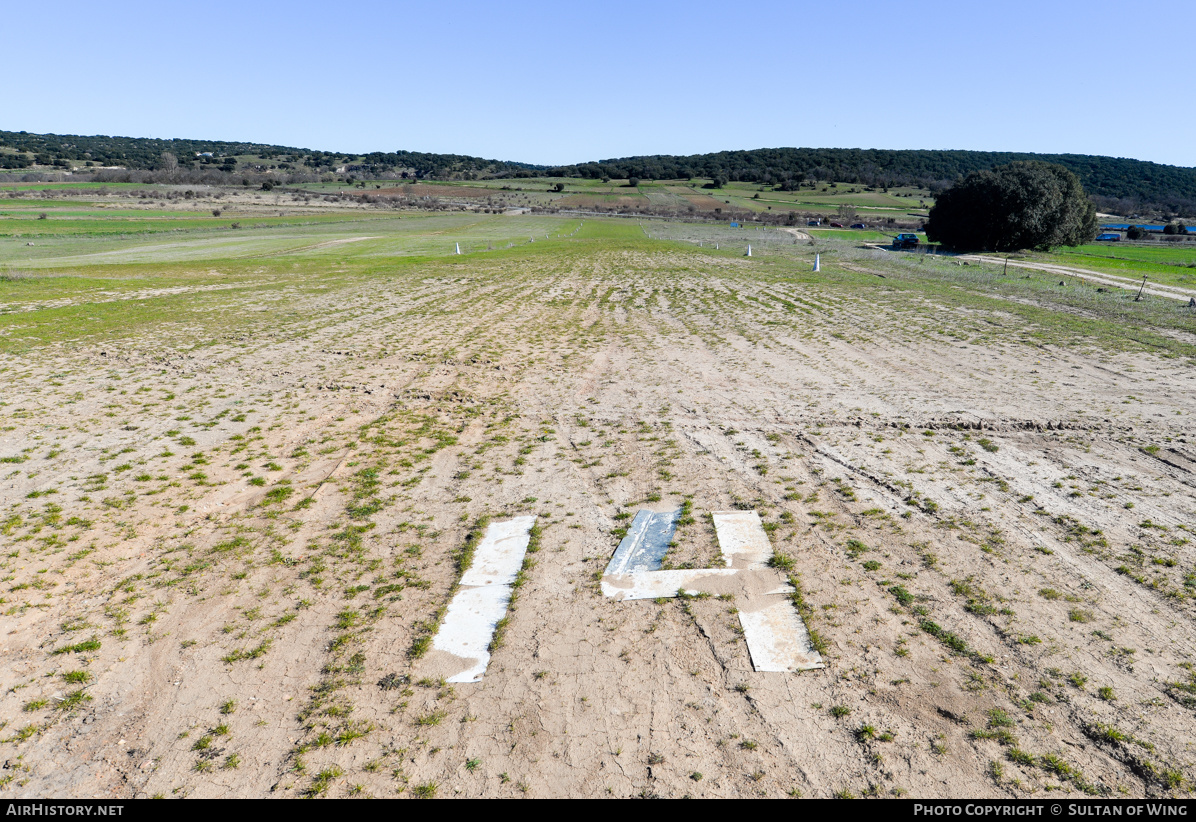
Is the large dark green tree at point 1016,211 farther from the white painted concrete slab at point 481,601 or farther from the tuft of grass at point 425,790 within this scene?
the tuft of grass at point 425,790

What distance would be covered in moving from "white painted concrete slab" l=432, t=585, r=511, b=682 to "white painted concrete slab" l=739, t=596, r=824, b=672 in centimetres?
254

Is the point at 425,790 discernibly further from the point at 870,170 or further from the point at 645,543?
the point at 870,170

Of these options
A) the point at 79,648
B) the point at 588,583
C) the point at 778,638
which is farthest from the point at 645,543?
the point at 79,648

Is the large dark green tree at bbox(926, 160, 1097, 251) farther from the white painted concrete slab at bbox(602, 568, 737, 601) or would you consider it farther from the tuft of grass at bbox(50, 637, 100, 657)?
the tuft of grass at bbox(50, 637, 100, 657)

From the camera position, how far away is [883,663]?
5.66m

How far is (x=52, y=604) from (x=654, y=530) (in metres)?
6.76

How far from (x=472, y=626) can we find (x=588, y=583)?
1.41 meters

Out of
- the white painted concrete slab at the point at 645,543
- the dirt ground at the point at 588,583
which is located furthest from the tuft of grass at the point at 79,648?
the white painted concrete slab at the point at 645,543

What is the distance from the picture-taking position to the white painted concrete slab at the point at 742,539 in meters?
7.33

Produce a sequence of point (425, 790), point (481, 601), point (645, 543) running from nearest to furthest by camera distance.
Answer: point (425, 790), point (481, 601), point (645, 543)

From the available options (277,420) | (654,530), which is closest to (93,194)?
(277,420)

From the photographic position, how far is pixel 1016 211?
175ft

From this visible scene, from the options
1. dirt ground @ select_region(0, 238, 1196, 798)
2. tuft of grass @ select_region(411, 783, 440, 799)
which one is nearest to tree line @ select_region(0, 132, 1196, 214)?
dirt ground @ select_region(0, 238, 1196, 798)

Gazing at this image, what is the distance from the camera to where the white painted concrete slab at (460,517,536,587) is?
707cm
